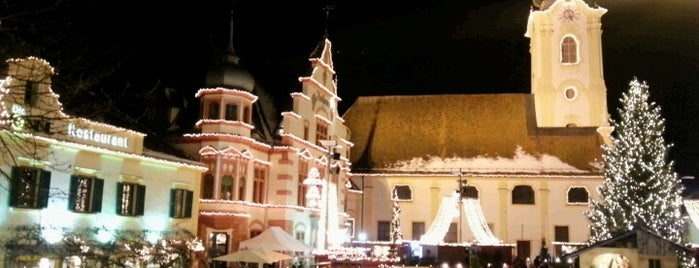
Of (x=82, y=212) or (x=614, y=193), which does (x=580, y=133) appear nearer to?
(x=614, y=193)

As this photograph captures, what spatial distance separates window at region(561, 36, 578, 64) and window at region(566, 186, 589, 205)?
11044mm

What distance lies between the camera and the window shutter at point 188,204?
3014 cm

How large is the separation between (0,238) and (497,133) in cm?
3567

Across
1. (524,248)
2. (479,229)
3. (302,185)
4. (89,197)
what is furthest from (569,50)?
(89,197)

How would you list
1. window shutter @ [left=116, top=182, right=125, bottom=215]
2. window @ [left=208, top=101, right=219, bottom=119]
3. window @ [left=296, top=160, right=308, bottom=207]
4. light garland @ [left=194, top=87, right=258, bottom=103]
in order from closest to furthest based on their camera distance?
window shutter @ [left=116, top=182, right=125, bottom=215], light garland @ [left=194, top=87, right=258, bottom=103], window @ [left=208, top=101, right=219, bottom=119], window @ [left=296, top=160, right=308, bottom=207]

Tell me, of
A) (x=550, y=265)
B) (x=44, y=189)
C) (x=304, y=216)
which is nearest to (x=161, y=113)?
(x=304, y=216)

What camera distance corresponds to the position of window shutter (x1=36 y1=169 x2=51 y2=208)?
23.3 metres

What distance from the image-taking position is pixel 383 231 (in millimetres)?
49750

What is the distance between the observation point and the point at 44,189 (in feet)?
76.6

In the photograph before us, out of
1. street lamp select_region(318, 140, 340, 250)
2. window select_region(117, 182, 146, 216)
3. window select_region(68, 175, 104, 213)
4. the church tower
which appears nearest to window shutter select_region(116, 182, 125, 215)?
window select_region(117, 182, 146, 216)

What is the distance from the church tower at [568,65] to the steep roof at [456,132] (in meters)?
2.34

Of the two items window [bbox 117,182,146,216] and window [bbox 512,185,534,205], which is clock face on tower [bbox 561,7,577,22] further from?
window [bbox 117,182,146,216]

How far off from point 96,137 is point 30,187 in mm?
3072

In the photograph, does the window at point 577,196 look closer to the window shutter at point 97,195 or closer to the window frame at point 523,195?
the window frame at point 523,195
